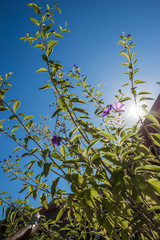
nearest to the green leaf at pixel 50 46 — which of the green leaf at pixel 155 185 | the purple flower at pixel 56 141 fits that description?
the purple flower at pixel 56 141

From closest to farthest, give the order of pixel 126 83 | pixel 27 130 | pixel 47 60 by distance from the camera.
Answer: pixel 47 60
pixel 27 130
pixel 126 83

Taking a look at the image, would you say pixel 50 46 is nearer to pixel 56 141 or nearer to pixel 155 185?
pixel 56 141

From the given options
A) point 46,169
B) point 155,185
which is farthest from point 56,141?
point 155,185

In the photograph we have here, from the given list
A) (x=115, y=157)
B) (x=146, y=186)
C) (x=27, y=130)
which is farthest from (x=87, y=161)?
(x=27, y=130)

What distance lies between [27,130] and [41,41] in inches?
28.7

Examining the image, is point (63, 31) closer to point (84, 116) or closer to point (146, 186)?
point (84, 116)

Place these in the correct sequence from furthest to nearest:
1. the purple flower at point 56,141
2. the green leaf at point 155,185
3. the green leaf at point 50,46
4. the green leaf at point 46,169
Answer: the purple flower at point 56,141 < the green leaf at point 50,46 < the green leaf at point 46,169 < the green leaf at point 155,185

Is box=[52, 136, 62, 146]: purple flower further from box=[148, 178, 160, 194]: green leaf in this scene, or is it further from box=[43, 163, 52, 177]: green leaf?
box=[148, 178, 160, 194]: green leaf

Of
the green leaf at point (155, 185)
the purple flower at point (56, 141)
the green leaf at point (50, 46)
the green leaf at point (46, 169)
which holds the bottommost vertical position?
the green leaf at point (155, 185)

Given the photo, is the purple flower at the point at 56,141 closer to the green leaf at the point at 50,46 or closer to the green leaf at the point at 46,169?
the green leaf at the point at 46,169

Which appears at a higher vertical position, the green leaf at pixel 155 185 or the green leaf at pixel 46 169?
the green leaf at pixel 46 169

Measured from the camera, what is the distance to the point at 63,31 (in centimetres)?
135

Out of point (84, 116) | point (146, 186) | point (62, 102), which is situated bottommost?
point (146, 186)

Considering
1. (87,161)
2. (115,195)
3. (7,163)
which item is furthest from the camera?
(7,163)
